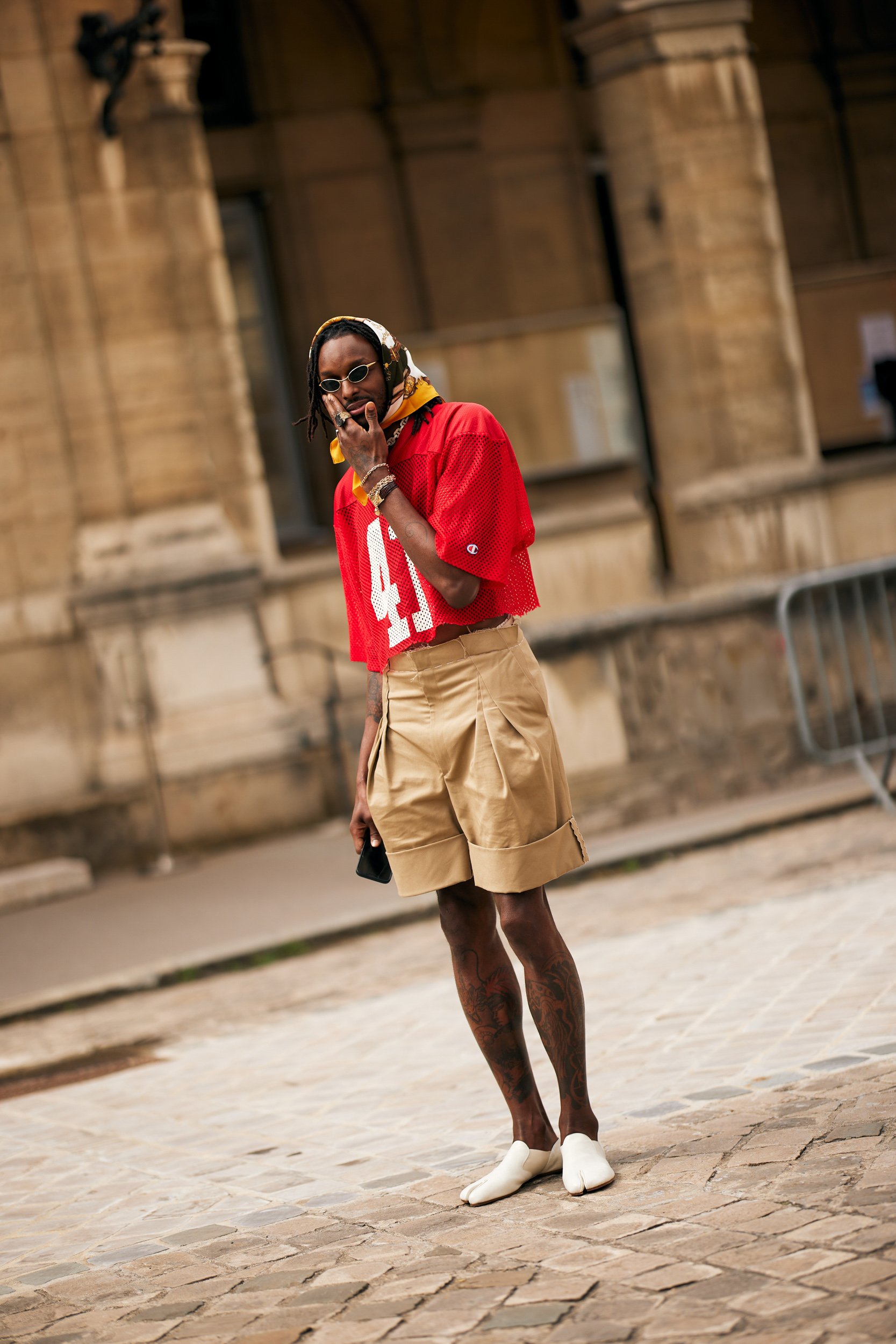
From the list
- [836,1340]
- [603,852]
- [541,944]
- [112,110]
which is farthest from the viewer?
[112,110]

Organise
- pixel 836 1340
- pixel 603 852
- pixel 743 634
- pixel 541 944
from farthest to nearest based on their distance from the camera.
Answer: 1. pixel 743 634
2. pixel 603 852
3. pixel 541 944
4. pixel 836 1340

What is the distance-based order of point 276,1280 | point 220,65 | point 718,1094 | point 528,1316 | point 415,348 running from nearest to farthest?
1. point 528,1316
2. point 276,1280
3. point 718,1094
4. point 415,348
5. point 220,65

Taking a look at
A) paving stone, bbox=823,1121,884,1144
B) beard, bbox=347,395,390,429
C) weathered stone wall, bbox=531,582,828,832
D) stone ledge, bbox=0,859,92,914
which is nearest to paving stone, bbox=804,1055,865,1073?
paving stone, bbox=823,1121,884,1144

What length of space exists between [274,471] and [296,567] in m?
2.52

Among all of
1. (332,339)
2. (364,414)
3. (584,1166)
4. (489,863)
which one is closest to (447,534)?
(364,414)

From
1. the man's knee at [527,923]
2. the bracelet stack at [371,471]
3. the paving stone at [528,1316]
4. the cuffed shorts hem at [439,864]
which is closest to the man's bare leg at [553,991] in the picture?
the man's knee at [527,923]

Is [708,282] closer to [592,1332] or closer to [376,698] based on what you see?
[376,698]

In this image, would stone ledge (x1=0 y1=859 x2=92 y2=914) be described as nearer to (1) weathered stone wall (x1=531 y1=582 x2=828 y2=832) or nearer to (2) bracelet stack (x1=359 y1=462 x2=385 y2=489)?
(1) weathered stone wall (x1=531 y1=582 x2=828 y2=832)

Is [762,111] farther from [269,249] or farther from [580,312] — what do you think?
[269,249]

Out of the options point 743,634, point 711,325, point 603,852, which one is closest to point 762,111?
point 711,325

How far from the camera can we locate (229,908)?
31.6 ft

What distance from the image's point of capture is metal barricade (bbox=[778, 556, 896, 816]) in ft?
32.3

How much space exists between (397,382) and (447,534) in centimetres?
40

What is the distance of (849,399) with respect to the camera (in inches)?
615
